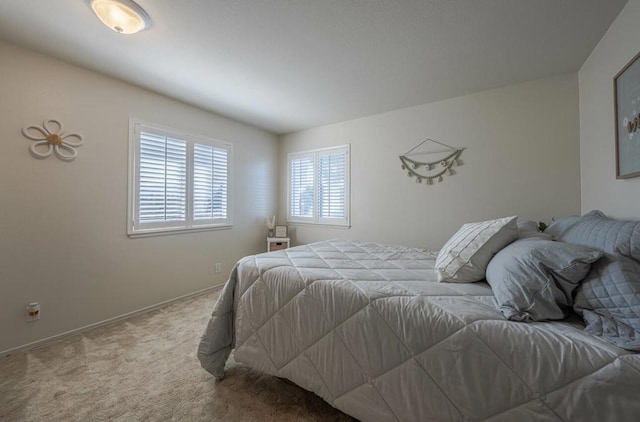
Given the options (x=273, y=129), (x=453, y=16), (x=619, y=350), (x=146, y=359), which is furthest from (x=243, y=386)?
(x=273, y=129)

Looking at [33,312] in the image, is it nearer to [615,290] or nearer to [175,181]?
[175,181]

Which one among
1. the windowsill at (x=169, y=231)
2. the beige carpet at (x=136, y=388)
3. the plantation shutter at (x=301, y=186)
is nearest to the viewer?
the beige carpet at (x=136, y=388)

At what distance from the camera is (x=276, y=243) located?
3.96m

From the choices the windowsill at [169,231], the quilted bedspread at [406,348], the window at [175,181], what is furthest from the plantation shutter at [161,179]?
the quilted bedspread at [406,348]

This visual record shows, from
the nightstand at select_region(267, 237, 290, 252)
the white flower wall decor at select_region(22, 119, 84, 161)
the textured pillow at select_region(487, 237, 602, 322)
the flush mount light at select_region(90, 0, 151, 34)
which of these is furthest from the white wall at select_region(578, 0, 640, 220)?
the white flower wall decor at select_region(22, 119, 84, 161)

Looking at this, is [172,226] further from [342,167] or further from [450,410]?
[450,410]

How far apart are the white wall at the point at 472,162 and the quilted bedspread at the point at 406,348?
4.37ft

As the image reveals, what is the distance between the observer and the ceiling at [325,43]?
1.57 meters

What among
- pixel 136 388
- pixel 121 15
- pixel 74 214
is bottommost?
pixel 136 388

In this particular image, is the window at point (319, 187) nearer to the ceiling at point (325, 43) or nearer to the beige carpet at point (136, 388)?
the ceiling at point (325, 43)

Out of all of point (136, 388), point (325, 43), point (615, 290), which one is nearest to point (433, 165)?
point (325, 43)

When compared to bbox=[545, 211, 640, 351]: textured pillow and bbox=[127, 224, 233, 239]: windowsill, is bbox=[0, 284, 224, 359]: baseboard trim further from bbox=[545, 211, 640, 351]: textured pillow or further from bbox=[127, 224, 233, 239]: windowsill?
bbox=[545, 211, 640, 351]: textured pillow

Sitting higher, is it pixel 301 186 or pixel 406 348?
pixel 301 186

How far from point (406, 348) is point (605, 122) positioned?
228 cm
